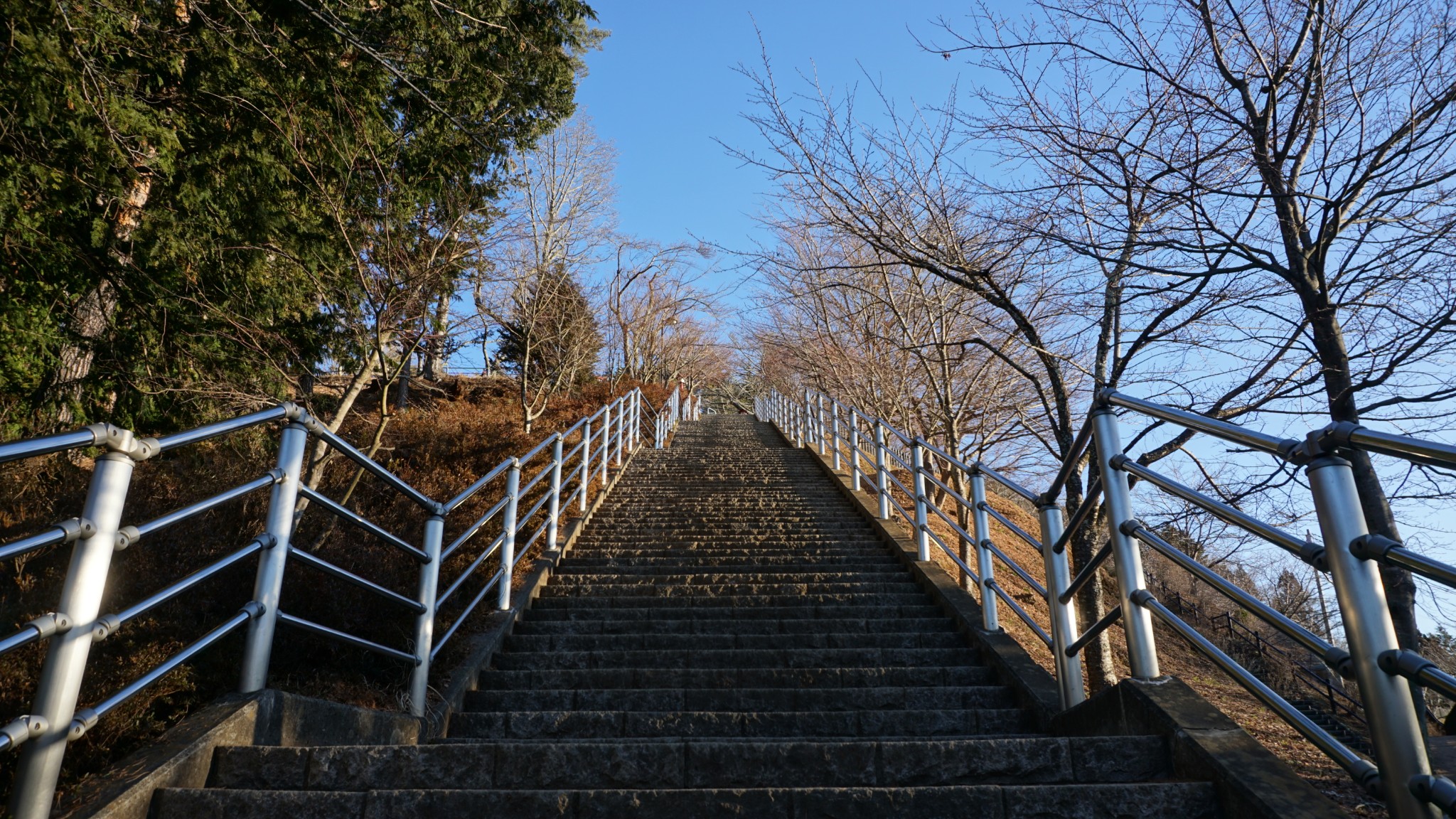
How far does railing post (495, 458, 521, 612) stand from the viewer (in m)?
5.18

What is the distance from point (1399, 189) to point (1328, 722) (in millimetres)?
9494

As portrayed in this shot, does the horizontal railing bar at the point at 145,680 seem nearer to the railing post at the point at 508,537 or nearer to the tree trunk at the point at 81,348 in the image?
the railing post at the point at 508,537

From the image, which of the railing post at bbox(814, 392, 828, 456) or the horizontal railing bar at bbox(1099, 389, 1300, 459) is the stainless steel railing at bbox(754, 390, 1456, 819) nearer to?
the horizontal railing bar at bbox(1099, 389, 1300, 459)

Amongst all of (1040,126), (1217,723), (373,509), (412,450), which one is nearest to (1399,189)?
(1040,126)

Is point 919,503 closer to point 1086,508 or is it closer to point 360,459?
point 1086,508

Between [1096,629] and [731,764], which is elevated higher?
[1096,629]

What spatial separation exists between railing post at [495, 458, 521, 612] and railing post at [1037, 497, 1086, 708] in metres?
3.15

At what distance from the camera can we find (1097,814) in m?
2.06

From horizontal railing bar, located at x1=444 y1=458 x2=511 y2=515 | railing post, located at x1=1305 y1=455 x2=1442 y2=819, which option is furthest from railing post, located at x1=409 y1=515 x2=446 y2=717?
railing post, located at x1=1305 y1=455 x2=1442 y2=819

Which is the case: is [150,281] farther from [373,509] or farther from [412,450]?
[412,450]

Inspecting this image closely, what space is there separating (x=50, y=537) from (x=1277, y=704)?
9.76 ft

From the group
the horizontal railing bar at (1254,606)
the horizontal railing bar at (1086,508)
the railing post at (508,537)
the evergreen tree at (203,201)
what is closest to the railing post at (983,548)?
the horizontal railing bar at (1086,508)

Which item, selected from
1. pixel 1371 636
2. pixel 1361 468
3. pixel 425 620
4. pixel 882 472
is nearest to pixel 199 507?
pixel 425 620

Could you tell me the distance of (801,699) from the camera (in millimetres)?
4051
